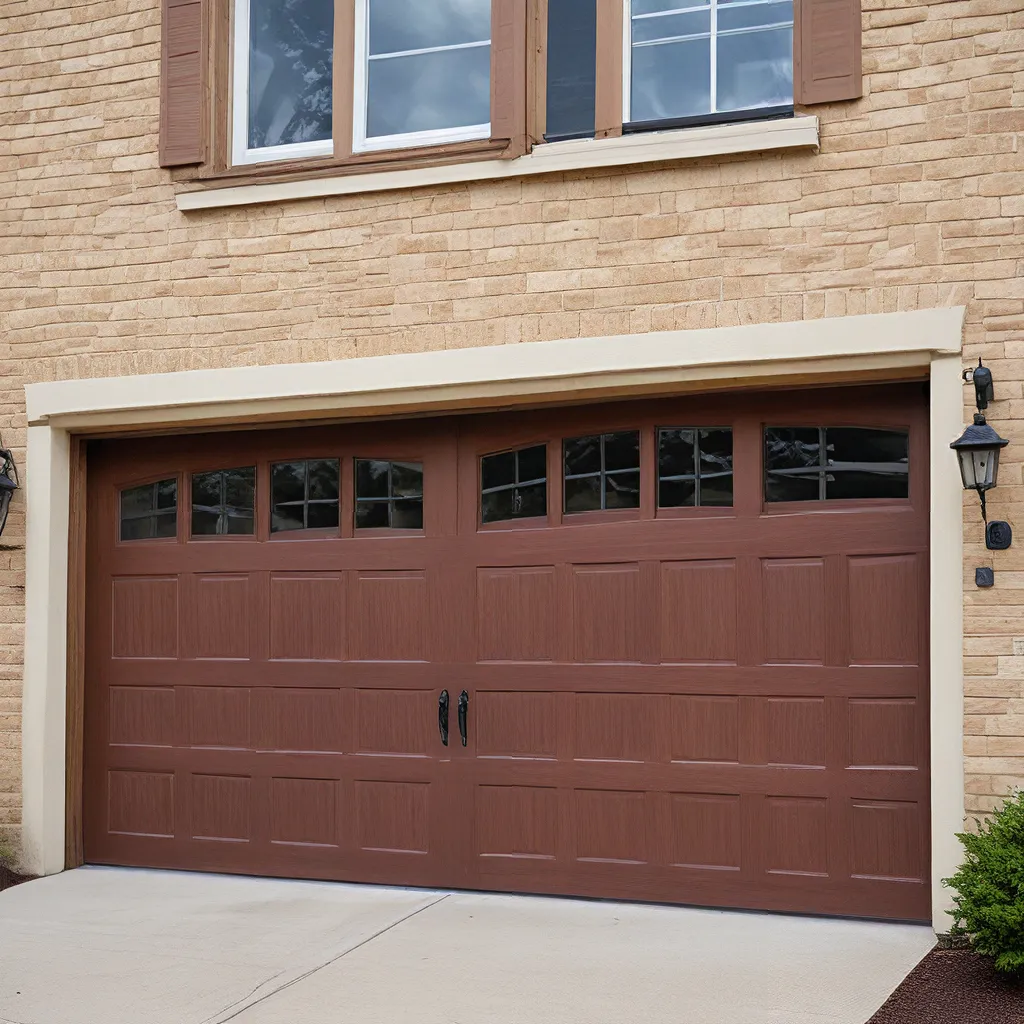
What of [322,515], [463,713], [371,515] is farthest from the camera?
[322,515]

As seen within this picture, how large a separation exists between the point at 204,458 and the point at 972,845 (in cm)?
465

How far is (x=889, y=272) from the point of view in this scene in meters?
6.05

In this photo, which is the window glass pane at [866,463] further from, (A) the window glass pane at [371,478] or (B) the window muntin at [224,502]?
(B) the window muntin at [224,502]

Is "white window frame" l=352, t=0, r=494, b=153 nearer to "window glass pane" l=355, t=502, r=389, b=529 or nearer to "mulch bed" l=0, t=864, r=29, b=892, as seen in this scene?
"window glass pane" l=355, t=502, r=389, b=529

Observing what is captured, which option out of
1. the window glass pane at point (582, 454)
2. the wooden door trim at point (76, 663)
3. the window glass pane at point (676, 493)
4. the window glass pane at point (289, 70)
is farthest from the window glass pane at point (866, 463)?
the wooden door trim at point (76, 663)

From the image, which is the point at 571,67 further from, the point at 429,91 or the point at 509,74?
the point at 429,91

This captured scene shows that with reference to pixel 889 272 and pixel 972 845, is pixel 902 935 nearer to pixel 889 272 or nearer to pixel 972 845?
pixel 972 845

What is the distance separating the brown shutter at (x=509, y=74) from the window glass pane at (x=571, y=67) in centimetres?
17

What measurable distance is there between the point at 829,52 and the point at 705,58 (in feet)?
2.17

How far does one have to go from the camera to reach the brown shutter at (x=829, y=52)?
6.14 metres

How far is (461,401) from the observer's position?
6.84 metres

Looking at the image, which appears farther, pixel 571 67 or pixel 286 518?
pixel 286 518

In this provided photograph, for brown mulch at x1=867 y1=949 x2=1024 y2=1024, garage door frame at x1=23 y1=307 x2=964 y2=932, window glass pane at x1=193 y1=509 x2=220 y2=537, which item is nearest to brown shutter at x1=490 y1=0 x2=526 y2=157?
garage door frame at x1=23 y1=307 x2=964 y2=932

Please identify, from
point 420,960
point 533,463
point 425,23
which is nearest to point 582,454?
point 533,463
